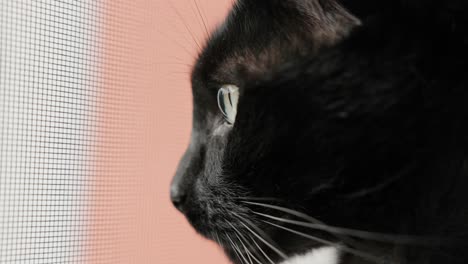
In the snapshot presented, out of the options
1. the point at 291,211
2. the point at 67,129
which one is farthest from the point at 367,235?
the point at 67,129

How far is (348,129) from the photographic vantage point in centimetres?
42

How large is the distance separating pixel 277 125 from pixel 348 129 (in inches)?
2.7

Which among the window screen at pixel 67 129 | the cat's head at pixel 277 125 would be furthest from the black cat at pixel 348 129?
the window screen at pixel 67 129

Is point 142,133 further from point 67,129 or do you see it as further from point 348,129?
point 348,129

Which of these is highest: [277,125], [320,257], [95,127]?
[277,125]

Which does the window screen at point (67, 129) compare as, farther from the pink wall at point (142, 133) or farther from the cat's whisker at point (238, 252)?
the cat's whisker at point (238, 252)

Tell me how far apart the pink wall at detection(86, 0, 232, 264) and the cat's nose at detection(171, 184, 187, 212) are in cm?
28

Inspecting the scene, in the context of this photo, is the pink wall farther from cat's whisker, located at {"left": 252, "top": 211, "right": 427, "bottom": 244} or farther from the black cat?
cat's whisker, located at {"left": 252, "top": 211, "right": 427, "bottom": 244}

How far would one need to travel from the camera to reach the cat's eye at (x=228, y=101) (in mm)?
516

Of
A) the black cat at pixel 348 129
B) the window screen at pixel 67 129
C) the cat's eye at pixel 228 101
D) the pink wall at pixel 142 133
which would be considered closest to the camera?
the black cat at pixel 348 129

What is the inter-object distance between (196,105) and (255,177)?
0.18m

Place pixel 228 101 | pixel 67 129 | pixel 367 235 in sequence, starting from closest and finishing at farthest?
pixel 367 235 < pixel 228 101 < pixel 67 129

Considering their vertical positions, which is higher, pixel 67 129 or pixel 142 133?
pixel 67 129

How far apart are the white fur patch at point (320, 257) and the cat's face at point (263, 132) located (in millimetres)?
56
